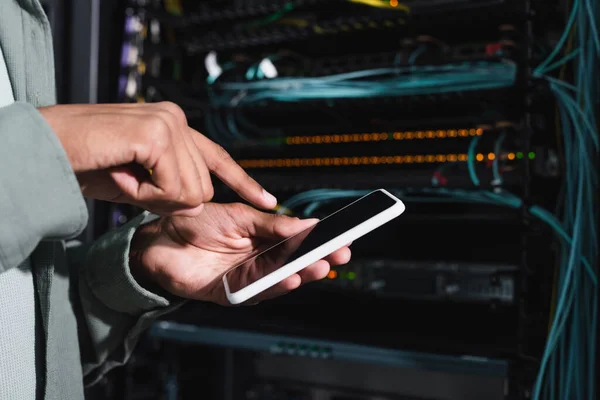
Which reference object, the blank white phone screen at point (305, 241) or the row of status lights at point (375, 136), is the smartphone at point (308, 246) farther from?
the row of status lights at point (375, 136)

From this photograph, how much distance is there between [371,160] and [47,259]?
35.0 inches

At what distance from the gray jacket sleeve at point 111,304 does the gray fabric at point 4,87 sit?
0.74 feet

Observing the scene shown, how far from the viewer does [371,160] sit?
4.83 ft

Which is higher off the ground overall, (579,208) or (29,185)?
(29,185)

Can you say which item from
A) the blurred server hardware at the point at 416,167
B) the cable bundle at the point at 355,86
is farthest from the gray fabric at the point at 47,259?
the cable bundle at the point at 355,86

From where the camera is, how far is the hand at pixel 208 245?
80cm

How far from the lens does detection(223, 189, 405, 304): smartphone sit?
0.69 metres

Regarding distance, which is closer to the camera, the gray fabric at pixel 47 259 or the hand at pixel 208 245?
the gray fabric at pixel 47 259

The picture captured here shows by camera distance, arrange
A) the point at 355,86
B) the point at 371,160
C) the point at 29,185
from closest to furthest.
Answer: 1. the point at 29,185
2. the point at 355,86
3. the point at 371,160

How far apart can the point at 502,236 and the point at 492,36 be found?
0.47 metres

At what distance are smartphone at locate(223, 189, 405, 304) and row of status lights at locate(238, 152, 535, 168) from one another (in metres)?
0.54

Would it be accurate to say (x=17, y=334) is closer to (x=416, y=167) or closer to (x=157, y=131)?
(x=157, y=131)

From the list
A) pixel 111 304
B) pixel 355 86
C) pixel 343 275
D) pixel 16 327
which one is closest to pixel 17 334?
pixel 16 327

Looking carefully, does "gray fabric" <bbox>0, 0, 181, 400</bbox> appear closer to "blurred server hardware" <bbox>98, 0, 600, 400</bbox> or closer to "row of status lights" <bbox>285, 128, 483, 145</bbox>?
"blurred server hardware" <bbox>98, 0, 600, 400</bbox>
